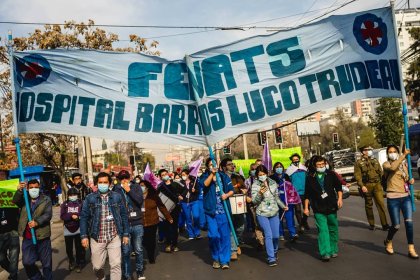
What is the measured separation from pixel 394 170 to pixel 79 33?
17019 millimetres

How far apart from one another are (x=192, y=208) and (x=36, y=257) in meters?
5.62

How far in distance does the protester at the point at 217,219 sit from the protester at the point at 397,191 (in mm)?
2613

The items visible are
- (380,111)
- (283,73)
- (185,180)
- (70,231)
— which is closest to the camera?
(283,73)

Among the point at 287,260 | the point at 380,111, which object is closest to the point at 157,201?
the point at 287,260

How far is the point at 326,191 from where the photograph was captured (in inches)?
293

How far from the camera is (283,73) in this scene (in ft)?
22.9

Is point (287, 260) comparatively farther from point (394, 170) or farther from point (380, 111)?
point (380, 111)

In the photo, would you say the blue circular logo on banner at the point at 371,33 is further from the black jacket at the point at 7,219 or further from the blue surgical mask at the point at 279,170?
the black jacket at the point at 7,219

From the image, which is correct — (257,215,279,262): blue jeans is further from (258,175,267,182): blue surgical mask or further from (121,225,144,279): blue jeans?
(121,225,144,279): blue jeans

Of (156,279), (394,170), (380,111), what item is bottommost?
(156,279)

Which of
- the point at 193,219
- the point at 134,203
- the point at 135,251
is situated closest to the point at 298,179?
the point at 193,219

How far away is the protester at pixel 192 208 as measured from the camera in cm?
1148

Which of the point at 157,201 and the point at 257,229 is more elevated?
the point at 157,201

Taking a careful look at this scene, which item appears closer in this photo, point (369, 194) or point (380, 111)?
point (369, 194)
